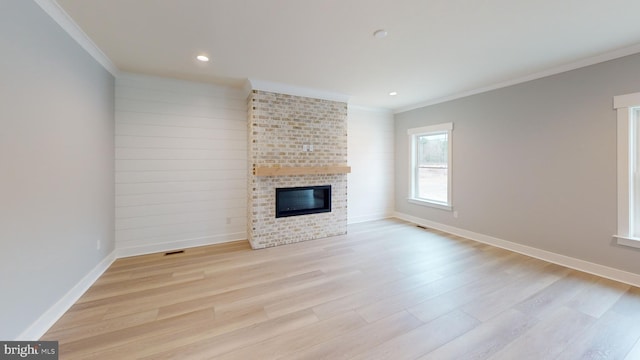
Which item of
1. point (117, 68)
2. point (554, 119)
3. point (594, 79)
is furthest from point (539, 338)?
point (117, 68)

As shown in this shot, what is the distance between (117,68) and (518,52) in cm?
522

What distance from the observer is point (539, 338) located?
189 centimetres

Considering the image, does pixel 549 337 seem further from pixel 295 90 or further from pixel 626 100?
pixel 295 90

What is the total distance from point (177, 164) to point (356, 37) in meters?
3.23

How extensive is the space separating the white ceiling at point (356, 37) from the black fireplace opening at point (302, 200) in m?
1.86

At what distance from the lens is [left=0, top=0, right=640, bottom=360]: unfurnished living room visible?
186cm

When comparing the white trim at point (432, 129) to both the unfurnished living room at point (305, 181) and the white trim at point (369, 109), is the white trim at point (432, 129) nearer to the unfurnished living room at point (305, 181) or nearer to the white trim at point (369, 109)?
the unfurnished living room at point (305, 181)

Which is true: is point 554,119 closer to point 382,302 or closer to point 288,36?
point 382,302

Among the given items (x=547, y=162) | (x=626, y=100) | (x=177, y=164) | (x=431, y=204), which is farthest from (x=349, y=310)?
(x=626, y=100)

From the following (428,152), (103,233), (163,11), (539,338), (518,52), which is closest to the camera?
(539,338)

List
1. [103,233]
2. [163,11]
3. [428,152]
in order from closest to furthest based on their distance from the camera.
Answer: [163,11] → [103,233] → [428,152]

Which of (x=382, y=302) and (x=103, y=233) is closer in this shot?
(x=382, y=302)

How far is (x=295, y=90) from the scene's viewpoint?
4133mm

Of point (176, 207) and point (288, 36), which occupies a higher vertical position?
point (288, 36)
